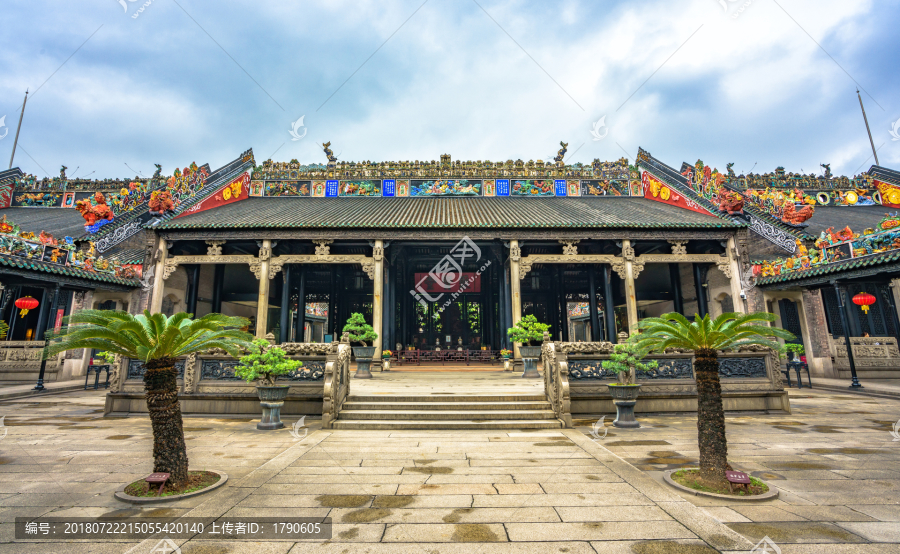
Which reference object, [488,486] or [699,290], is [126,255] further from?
[699,290]

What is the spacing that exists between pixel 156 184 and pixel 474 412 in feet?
64.5

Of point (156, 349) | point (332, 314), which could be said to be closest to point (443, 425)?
point (156, 349)

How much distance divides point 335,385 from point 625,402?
558 cm

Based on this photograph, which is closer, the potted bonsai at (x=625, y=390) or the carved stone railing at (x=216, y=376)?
the potted bonsai at (x=625, y=390)

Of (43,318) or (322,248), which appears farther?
(43,318)

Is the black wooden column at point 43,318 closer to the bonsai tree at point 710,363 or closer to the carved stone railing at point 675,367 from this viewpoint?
the carved stone railing at point 675,367

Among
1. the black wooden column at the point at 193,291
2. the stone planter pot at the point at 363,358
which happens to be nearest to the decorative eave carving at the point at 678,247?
the stone planter pot at the point at 363,358

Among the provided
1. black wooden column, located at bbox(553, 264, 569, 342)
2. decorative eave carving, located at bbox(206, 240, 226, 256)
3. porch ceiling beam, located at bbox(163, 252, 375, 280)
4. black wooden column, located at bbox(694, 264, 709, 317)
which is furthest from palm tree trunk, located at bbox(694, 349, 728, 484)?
decorative eave carving, located at bbox(206, 240, 226, 256)

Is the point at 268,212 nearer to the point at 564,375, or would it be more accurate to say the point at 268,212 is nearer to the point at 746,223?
the point at 564,375

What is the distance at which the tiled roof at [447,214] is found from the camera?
14.2 m

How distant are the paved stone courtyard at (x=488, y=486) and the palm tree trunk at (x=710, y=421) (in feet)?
1.54

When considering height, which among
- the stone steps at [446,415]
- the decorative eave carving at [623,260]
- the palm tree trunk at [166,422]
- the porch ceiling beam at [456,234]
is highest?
the porch ceiling beam at [456,234]

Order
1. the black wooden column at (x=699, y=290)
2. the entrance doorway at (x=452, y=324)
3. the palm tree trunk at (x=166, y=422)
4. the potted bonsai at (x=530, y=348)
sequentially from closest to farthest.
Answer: the palm tree trunk at (x=166, y=422)
the potted bonsai at (x=530, y=348)
the black wooden column at (x=699, y=290)
the entrance doorway at (x=452, y=324)

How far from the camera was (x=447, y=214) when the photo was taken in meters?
16.1
